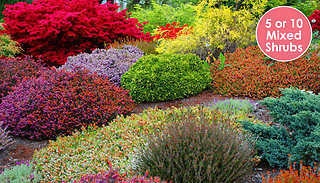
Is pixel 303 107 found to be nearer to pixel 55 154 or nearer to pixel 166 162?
pixel 166 162

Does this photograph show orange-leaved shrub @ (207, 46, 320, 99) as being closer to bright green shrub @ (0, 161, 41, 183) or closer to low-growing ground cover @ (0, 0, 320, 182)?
low-growing ground cover @ (0, 0, 320, 182)

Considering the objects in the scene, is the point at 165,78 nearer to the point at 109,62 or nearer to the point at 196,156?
the point at 109,62

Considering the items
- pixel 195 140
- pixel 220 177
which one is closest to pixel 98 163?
pixel 195 140

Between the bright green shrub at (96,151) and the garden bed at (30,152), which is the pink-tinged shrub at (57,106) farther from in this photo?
the bright green shrub at (96,151)

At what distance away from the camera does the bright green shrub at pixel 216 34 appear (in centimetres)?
775

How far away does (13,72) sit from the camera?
6.45m

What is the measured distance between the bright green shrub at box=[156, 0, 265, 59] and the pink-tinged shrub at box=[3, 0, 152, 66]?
1984 millimetres

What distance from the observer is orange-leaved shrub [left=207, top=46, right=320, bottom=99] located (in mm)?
5922

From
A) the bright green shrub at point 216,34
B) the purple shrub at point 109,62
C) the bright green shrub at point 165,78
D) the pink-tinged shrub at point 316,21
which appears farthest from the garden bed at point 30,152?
the pink-tinged shrub at point 316,21

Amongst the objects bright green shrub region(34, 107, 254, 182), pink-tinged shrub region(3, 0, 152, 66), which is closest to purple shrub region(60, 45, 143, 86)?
pink-tinged shrub region(3, 0, 152, 66)

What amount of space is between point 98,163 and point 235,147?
163cm

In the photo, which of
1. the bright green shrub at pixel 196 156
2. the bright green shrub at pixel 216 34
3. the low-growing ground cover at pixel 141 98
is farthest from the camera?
the bright green shrub at pixel 216 34

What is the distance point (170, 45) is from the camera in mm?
7926

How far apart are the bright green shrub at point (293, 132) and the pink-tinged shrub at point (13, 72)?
4963 millimetres
